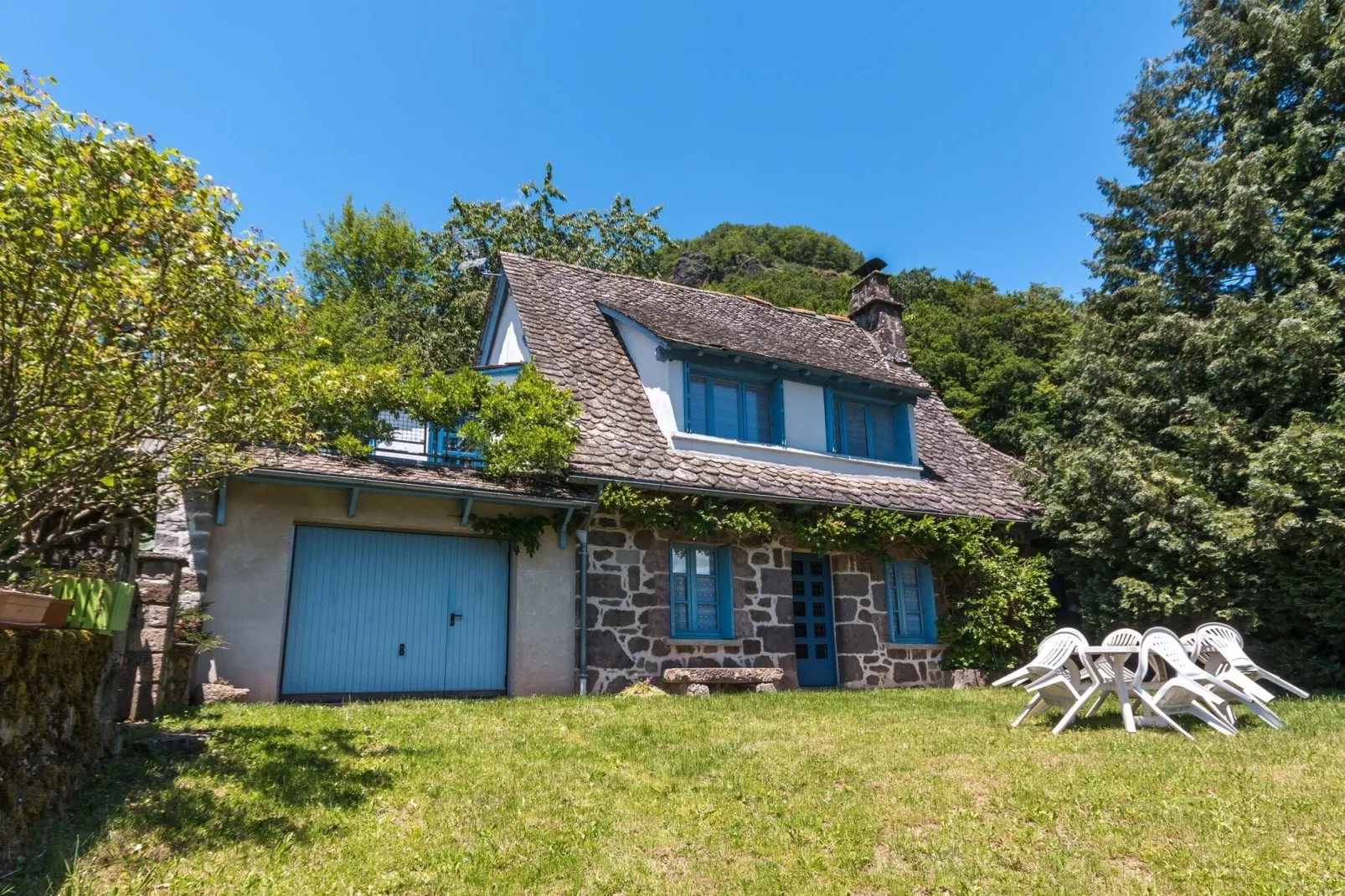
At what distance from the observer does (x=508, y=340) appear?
14289 mm

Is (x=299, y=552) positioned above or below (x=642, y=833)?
above

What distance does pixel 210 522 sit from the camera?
8664 mm

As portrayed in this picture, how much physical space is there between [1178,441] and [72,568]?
1277 centimetres

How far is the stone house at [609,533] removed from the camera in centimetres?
903

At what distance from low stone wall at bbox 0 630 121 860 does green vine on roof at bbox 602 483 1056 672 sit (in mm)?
7076

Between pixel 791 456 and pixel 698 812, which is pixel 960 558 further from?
pixel 698 812

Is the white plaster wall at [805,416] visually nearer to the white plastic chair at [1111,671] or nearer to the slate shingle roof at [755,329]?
the slate shingle roof at [755,329]

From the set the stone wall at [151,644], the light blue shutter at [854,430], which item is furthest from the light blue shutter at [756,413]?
the stone wall at [151,644]

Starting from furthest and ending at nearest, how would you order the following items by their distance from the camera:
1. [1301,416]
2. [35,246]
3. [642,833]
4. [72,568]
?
[1301,416]
[72,568]
[642,833]
[35,246]

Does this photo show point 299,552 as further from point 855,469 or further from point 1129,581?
point 1129,581

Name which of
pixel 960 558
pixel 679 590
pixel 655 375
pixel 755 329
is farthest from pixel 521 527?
pixel 960 558

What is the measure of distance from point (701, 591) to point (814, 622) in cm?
202

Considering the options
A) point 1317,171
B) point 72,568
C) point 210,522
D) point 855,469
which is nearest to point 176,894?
point 72,568

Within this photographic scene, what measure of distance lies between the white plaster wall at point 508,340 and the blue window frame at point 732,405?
2.55 meters
